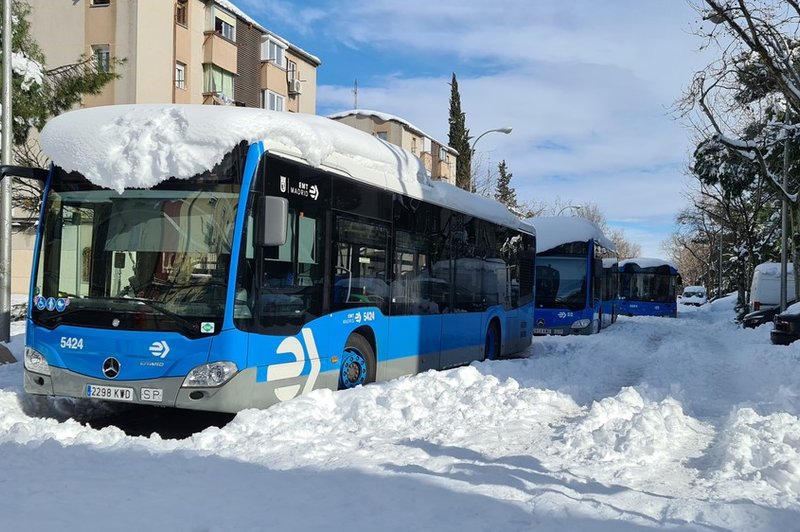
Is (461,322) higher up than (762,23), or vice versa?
(762,23)

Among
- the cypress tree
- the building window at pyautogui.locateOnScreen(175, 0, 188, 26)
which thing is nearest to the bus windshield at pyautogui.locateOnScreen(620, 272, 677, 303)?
the building window at pyautogui.locateOnScreen(175, 0, 188, 26)

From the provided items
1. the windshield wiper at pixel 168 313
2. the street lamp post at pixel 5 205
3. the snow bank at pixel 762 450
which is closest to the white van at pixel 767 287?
the snow bank at pixel 762 450

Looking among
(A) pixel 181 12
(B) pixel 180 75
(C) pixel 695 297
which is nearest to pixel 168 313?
(B) pixel 180 75

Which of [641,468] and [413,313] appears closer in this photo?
[641,468]

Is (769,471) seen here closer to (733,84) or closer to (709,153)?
(733,84)

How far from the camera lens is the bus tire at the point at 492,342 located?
544 inches

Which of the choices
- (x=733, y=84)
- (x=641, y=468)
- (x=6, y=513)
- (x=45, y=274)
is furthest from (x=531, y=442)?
(x=733, y=84)

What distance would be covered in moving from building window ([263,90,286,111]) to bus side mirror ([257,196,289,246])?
32.1 m

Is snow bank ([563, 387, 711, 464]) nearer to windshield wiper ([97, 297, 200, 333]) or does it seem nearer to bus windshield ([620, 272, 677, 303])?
windshield wiper ([97, 297, 200, 333])

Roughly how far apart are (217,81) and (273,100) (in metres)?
5.04


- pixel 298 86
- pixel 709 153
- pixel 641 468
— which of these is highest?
pixel 298 86

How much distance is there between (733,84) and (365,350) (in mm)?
14781

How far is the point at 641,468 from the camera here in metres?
5.91

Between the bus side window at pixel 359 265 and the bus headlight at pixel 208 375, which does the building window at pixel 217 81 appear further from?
the bus headlight at pixel 208 375
